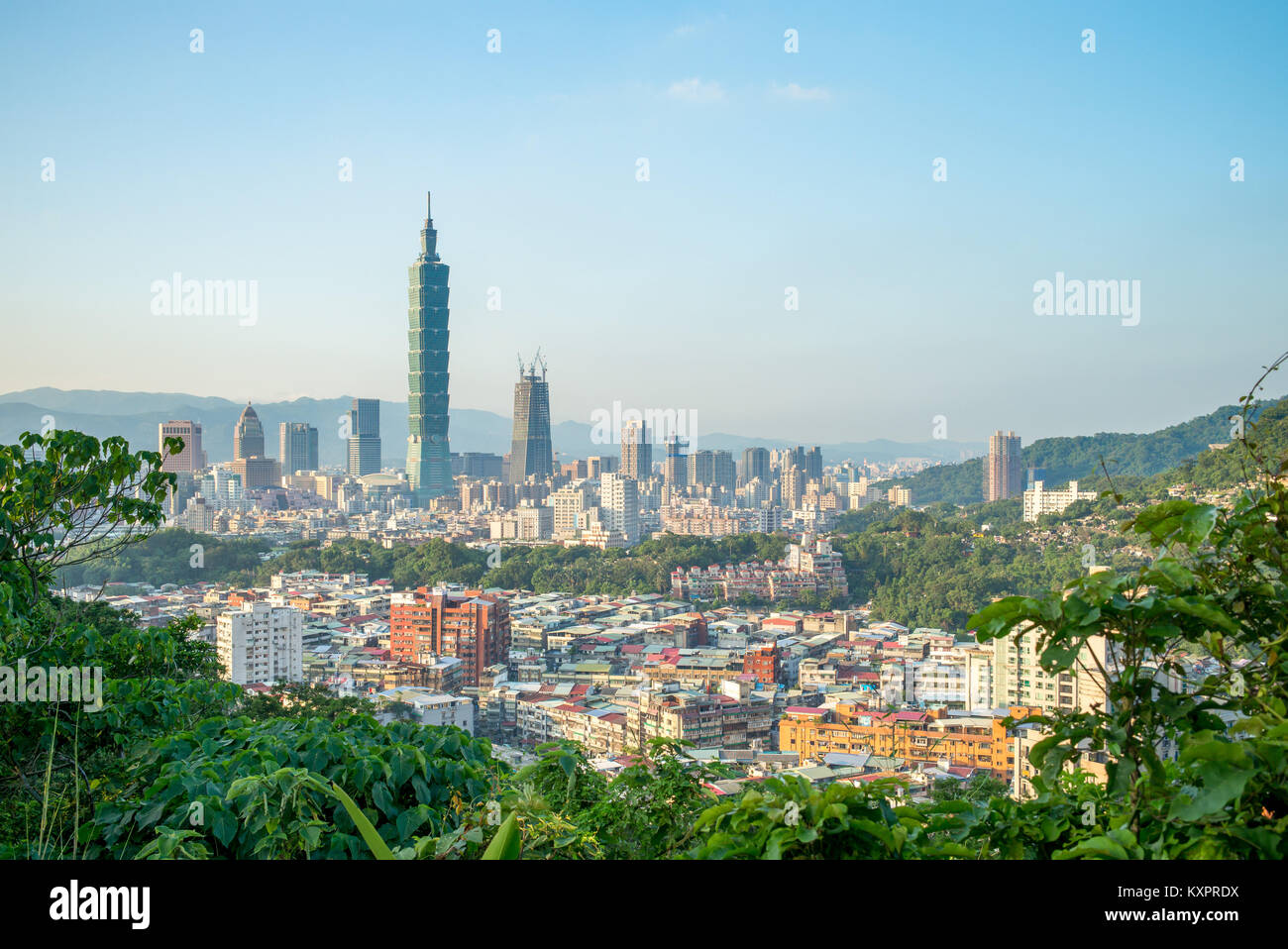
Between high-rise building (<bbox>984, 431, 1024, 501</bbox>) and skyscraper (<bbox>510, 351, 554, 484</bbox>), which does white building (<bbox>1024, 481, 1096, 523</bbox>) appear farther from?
skyscraper (<bbox>510, 351, 554, 484</bbox>)

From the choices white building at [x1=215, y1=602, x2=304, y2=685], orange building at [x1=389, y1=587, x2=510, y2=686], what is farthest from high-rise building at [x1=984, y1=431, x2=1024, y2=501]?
white building at [x1=215, y1=602, x2=304, y2=685]

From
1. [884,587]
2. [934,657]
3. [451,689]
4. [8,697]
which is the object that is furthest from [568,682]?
[8,697]

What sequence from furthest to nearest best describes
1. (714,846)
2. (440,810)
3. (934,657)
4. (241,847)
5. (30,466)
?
(934,657) → (30,466) → (440,810) → (241,847) → (714,846)

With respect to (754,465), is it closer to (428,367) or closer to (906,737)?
(906,737)

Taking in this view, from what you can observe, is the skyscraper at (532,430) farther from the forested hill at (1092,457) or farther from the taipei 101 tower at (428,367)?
the taipei 101 tower at (428,367)

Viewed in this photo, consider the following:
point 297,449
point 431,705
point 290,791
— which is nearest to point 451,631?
point 431,705
